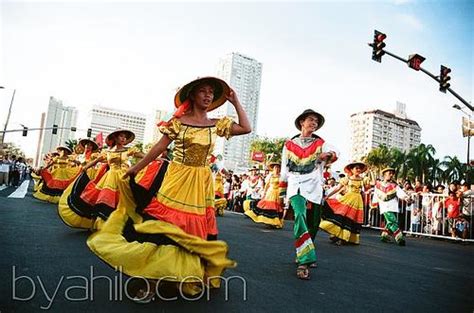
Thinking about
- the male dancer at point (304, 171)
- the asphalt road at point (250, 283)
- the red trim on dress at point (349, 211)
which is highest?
the male dancer at point (304, 171)

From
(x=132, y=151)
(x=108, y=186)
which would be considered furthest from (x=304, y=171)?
(x=108, y=186)

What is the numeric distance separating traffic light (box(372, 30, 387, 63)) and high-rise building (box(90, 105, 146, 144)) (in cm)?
12803

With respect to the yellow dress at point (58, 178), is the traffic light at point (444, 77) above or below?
above

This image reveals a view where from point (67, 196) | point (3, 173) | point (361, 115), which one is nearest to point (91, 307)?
point (67, 196)

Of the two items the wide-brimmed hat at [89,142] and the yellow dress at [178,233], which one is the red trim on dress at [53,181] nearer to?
the wide-brimmed hat at [89,142]

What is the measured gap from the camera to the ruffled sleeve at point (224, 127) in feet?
12.3

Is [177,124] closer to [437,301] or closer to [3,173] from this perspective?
[437,301]

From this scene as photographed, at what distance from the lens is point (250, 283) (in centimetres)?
423

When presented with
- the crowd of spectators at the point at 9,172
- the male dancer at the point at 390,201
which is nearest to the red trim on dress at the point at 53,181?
the male dancer at the point at 390,201

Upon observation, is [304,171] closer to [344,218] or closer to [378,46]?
[344,218]

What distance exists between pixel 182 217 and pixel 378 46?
15270mm

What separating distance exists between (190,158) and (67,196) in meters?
4.31

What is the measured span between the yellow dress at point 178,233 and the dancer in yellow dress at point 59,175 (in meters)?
10.5

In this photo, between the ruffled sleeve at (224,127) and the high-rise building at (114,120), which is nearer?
the ruffled sleeve at (224,127)
